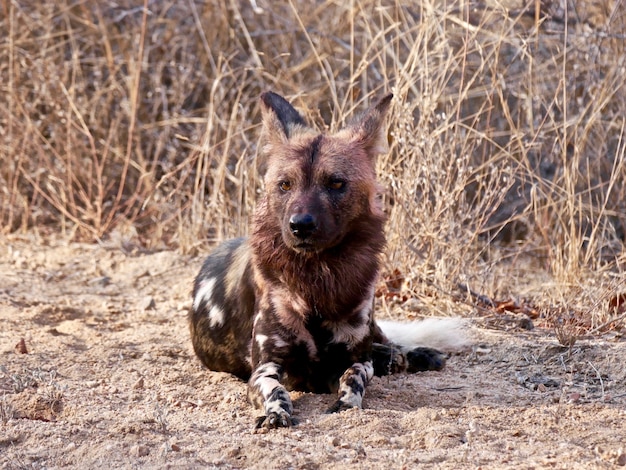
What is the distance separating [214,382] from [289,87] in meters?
3.58

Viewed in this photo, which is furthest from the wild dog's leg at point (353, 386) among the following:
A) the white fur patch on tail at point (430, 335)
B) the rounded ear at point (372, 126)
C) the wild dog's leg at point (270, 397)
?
the rounded ear at point (372, 126)

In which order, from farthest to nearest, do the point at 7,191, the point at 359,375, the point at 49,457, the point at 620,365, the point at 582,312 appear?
the point at 7,191
the point at 582,312
the point at 620,365
the point at 359,375
the point at 49,457

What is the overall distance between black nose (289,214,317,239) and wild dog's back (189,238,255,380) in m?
0.48

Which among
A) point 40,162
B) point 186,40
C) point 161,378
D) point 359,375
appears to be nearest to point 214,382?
point 161,378

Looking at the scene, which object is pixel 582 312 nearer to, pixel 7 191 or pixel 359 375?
pixel 359 375

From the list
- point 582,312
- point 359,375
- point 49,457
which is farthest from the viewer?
point 582,312

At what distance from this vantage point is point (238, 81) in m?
7.02

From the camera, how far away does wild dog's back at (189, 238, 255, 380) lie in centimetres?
380

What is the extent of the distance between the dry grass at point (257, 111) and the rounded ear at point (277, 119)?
120cm

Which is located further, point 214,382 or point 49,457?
point 214,382

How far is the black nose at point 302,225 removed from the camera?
10.9 ft

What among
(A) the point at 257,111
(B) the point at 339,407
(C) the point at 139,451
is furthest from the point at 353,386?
(A) the point at 257,111

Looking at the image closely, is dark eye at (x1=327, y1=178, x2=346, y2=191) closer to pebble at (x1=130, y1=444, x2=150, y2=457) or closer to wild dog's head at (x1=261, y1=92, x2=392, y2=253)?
wild dog's head at (x1=261, y1=92, x2=392, y2=253)

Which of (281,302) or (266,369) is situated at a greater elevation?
(281,302)
